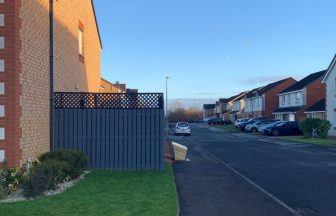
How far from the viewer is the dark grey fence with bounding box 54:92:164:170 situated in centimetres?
1445

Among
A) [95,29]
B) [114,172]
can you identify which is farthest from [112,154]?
[95,29]

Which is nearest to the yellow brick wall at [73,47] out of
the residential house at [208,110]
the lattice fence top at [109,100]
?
the lattice fence top at [109,100]

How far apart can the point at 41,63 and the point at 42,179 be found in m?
3.96

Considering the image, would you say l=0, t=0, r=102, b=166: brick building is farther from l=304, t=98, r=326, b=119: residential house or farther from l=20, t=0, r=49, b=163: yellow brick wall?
l=304, t=98, r=326, b=119: residential house

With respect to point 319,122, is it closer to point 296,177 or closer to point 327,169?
point 327,169

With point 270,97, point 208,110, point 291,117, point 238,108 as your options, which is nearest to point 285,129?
point 291,117

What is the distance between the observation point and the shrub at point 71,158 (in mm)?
11963

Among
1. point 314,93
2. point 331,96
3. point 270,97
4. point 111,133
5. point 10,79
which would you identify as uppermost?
point 270,97

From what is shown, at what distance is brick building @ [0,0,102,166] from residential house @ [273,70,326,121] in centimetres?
4596

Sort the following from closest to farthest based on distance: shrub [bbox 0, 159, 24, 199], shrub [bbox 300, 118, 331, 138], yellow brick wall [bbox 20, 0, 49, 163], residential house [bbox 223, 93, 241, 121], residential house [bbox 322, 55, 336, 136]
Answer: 1. shrub [bbox 0, 159, 24, 199]
2. yellow brick wall [bbox 20, 0, 49, 163]
3. shrub [bbox 300, 118, 331, 138]
4. residential house [bbox 322, 55, 336, 136]
5. residential house [bbox 223, 93, 241, 121]

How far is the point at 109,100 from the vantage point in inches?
578

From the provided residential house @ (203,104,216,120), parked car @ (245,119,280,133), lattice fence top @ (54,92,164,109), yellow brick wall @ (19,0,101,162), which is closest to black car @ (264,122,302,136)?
parked car @ (245,119,280,133)

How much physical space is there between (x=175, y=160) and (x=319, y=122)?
83.3 ft

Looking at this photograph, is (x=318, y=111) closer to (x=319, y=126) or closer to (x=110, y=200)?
(x=319, y=126)
